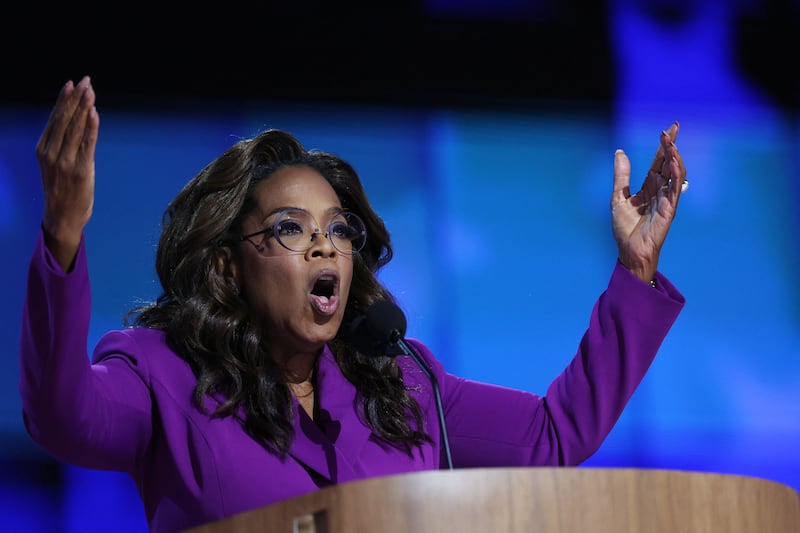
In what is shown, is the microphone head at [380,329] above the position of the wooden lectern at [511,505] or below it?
above

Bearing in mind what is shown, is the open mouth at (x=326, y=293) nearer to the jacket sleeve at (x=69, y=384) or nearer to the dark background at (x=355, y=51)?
the jacket sleeve at (x=69, y=384)

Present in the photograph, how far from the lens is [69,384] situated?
5.77 feet

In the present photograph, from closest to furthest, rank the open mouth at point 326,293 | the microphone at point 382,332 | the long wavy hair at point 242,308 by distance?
the microphone at point 382,332 < the long wavy hair at point 242,308 < the open mouth at point 326,293

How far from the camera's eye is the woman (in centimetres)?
196

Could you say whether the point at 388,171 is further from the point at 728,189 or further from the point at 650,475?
the point at 650,475

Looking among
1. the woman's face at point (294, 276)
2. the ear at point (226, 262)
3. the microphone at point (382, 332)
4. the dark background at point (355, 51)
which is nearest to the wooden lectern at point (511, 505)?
the microphone at point (382, 332)

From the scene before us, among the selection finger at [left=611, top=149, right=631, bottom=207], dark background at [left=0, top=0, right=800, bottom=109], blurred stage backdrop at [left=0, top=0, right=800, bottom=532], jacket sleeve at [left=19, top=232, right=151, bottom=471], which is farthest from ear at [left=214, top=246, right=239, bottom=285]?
dark background at [left=0, top=0, right=800, bottom=109]

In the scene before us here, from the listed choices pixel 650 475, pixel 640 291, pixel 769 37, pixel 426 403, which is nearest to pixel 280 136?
pixel 426 403

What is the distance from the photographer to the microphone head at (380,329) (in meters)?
1.94

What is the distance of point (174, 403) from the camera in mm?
2027

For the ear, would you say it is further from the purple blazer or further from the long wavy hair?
the purple blazer

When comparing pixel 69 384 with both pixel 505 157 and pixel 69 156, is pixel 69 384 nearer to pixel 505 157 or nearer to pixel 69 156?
pixel 69 156

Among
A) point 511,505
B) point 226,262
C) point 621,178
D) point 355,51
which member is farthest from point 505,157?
point 511,505

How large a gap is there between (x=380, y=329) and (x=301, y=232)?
0.37 m
